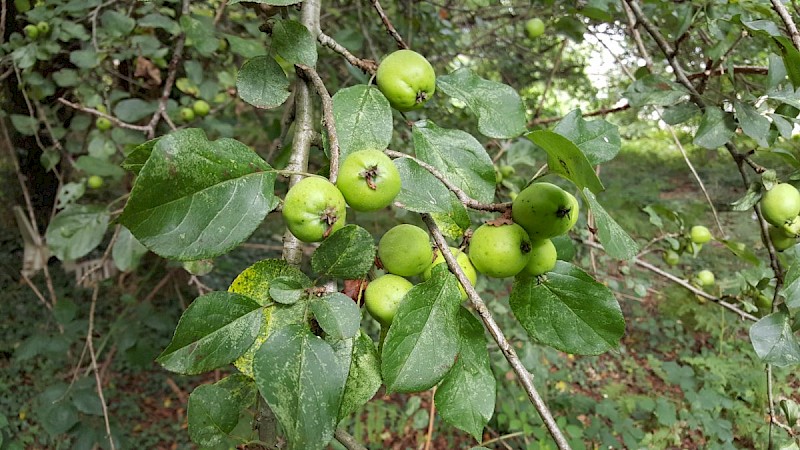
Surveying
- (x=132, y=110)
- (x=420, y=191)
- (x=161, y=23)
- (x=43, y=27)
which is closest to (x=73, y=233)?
(x=132, y=110)

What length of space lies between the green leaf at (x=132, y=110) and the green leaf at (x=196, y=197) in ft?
6.03

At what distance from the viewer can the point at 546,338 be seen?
79 cm

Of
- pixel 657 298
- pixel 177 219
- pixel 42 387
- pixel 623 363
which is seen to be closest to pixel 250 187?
pixel 177 219

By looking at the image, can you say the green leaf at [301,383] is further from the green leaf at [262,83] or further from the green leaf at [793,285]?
the green leaf at [793,285]

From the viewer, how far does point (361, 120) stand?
2.63 ft

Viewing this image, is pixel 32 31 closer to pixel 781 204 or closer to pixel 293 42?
pixel 293 42

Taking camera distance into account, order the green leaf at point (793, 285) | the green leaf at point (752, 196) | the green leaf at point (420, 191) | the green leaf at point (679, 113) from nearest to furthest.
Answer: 1. the green leaf at point (420, 191)
2. the green leaf at point (793, 285)
3. the green leaf at point (752, 196)
4. the green leaf at point (679, 113)

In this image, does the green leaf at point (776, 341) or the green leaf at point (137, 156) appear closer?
the green leaf at point (137, 156)

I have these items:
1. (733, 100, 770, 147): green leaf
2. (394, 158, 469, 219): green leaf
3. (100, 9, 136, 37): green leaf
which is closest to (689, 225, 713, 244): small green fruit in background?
(733, 100, 770, 147): green leaf

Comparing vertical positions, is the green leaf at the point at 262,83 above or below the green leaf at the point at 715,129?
above

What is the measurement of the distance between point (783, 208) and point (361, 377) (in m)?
1.13

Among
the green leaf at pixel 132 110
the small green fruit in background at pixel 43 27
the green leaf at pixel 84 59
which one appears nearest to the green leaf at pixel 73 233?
the green leaf at pixel 132 110

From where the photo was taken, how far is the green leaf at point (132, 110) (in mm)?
2227

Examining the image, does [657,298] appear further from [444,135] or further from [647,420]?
[444,135]
